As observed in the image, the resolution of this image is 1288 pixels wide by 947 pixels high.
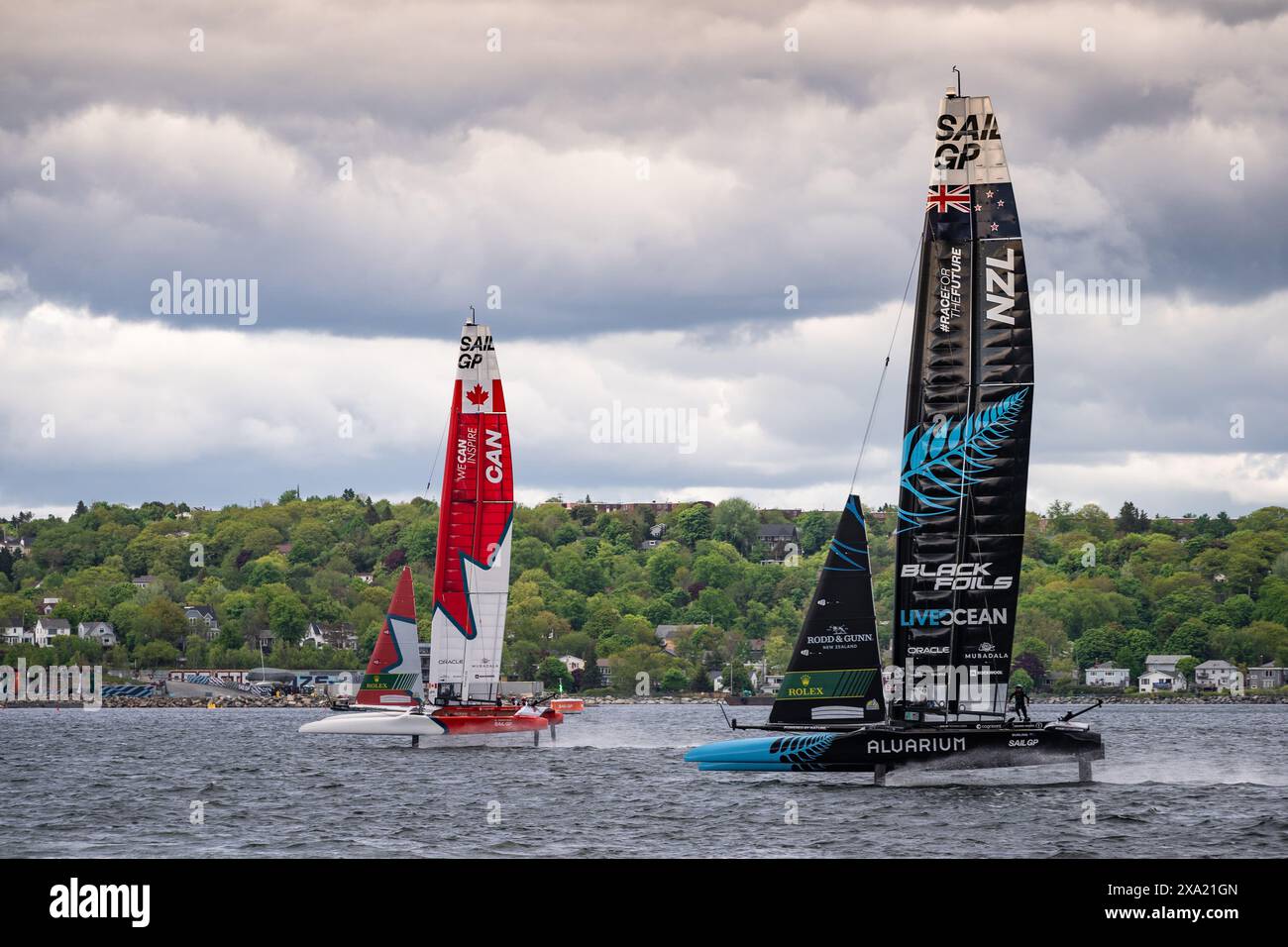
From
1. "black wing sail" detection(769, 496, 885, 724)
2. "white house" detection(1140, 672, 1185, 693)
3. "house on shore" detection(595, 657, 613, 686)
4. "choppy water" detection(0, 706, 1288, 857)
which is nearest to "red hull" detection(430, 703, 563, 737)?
"choppy water" detection(0, 706, 1288, 857)

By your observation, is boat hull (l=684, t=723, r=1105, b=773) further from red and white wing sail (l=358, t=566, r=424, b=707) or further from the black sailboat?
red and white wing sail (l=358, t=566, r=424, b=707)

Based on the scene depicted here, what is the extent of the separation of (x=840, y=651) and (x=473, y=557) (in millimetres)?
25181

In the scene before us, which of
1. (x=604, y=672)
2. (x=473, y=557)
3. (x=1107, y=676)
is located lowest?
(x=1107, y=676)

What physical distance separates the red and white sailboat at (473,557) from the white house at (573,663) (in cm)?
13103

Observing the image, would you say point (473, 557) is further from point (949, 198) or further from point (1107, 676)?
point (1107, 676)

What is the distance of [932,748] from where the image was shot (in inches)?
1432

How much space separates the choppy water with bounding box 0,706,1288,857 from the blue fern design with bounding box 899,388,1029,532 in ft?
20.6

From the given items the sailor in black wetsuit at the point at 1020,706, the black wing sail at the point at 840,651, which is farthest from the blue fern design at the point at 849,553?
the sailor in black wetsuit at the point at 1020,706

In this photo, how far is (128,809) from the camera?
38.2m

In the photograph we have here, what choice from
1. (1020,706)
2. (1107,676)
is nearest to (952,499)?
(1020,706)

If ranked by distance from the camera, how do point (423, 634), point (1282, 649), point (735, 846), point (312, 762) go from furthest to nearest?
point (1282, 649) → point (423, 634) → point (312, 762) → point (735, 846)
